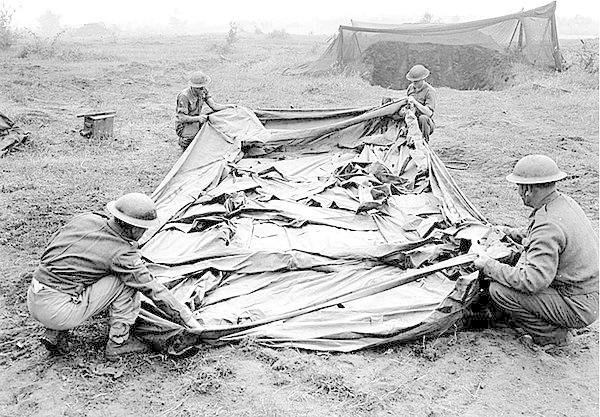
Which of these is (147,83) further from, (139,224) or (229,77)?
(139,224)

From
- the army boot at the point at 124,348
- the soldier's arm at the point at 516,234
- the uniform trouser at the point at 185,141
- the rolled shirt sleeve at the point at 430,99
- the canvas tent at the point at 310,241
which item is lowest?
the uniform trouser at the point at 185,141

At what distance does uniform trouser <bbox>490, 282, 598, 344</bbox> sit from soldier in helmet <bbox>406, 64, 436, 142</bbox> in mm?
4153

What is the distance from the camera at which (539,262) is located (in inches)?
136

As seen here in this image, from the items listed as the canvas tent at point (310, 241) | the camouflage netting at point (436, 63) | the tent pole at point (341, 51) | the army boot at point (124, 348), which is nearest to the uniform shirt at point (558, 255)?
the canvas tent at point (310, 241)

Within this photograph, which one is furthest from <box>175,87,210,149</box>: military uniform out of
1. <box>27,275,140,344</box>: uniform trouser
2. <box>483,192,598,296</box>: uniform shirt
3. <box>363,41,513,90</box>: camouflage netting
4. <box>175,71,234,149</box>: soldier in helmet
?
<box>363,41,513,90</box>: camouflage netting

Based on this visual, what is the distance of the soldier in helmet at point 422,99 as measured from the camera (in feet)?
24.8

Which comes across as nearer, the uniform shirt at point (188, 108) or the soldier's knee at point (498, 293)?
the soldier's knee at point (498, 293)

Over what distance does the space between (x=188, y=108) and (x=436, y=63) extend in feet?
29.0

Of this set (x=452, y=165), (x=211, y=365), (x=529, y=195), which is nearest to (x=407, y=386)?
(x=211, y=365)

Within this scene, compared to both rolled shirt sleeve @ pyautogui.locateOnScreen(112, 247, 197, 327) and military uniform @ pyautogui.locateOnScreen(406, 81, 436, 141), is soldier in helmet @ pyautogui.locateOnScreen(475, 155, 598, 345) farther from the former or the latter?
military uniform @ pyautogui.locateOnScreen(406, 81, 436, 141)

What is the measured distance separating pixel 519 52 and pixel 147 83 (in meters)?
8.57

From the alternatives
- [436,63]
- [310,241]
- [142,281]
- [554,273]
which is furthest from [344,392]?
[436,63]

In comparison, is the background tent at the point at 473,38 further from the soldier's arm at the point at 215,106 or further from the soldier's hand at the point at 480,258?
the soldier's hand at the point at 480,258

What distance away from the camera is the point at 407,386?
11.0 feet
